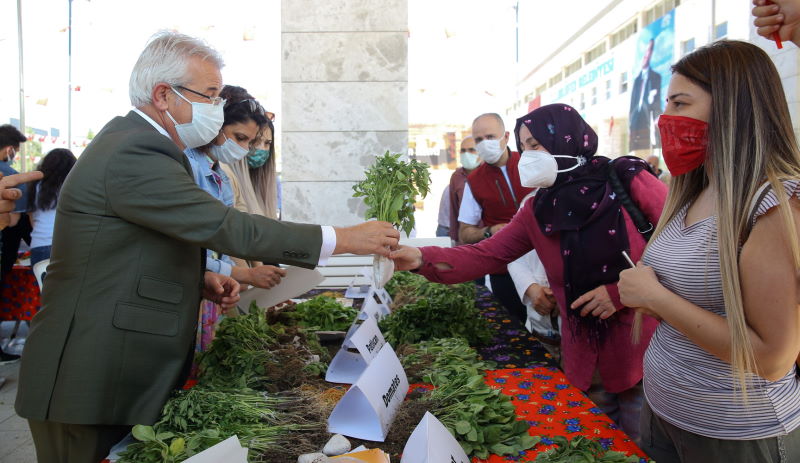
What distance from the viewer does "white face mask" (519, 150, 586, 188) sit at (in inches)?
101

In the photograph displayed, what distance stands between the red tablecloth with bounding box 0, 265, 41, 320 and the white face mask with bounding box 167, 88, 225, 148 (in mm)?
4615

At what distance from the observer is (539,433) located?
65.3 inches

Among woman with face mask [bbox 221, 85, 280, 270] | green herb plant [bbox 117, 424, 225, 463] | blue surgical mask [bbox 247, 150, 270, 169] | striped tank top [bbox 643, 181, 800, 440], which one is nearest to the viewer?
green herb plant [bbox 117, 424, 225, 463]

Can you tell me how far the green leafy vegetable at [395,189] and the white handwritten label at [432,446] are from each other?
1.24 m

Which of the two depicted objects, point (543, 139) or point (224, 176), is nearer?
point (543, 139)

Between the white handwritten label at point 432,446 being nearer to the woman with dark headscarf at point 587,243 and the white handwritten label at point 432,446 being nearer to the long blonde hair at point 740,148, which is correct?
the long blonde hair at point 740,148

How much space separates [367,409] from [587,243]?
51.0 inches

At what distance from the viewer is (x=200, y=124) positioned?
79.3 inches

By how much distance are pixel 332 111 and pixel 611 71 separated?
7.75 m

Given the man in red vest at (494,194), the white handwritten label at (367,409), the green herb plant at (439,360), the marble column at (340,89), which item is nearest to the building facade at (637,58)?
the man in red vest at (494,194)

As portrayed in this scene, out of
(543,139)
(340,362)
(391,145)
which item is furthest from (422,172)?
(391,145)

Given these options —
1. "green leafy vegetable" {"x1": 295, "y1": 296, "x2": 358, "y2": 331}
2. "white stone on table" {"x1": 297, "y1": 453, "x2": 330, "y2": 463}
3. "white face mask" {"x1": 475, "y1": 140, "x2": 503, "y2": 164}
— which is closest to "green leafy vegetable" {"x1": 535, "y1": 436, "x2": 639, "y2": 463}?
"white stone on table" {"x1": 297, "y1": 453, "x2": 330, "y2": 463}

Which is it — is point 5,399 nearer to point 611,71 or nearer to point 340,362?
point 340,362

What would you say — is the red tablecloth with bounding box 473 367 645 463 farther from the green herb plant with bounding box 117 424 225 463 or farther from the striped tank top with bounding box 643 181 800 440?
the green herb plant with bounding box 117 424 225 463
